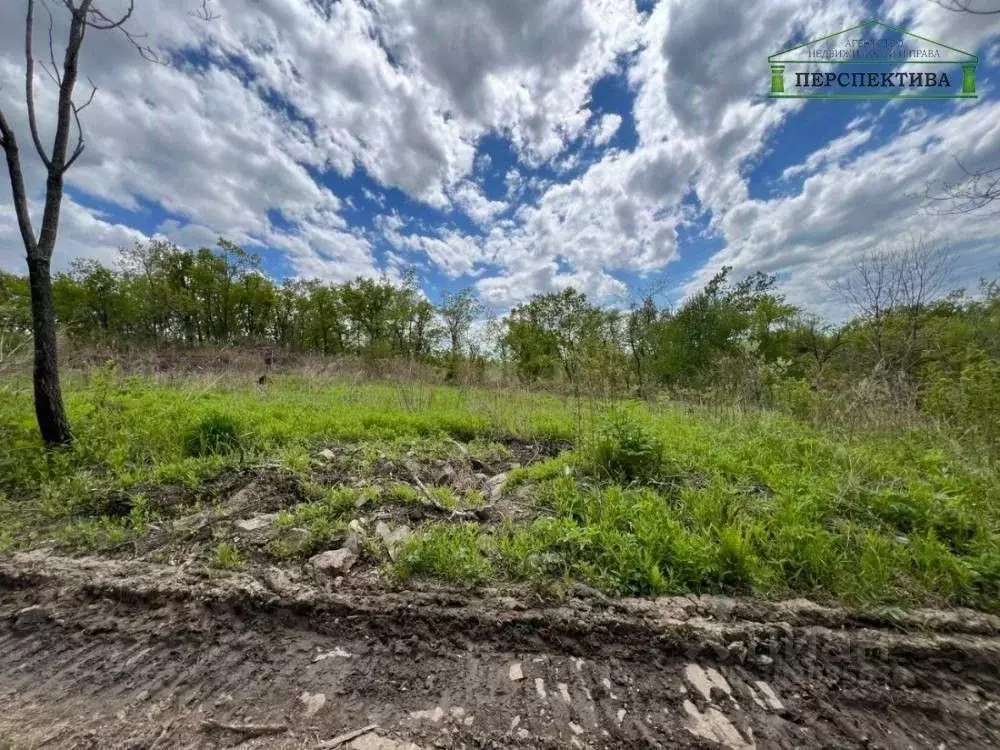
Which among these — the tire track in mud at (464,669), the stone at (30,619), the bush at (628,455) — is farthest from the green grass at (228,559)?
the bush at (628,455)

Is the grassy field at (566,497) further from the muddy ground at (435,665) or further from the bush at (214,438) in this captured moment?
the muddy ground at (435,665)

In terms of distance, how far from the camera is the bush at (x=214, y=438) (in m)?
3.99

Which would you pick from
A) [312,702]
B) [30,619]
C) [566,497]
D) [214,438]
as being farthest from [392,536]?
[214,438]

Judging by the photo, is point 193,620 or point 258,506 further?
point 258,506

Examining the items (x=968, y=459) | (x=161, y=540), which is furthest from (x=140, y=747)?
(x=968, y=459)

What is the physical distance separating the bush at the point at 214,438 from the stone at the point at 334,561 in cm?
240

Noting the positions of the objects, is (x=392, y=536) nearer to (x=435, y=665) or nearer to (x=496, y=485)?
(x=435, y=665)

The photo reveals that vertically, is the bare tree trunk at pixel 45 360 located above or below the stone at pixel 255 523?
above

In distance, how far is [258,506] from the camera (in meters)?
3.01

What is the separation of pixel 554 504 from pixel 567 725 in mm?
1625

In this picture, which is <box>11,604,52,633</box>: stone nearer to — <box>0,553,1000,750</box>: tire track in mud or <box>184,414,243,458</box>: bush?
<box>0,553,1000,750</box>: tire track in mud

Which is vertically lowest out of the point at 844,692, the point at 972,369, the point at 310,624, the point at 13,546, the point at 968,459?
the point at 844,692

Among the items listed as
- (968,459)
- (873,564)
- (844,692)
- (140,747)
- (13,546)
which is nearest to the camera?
(140,747)

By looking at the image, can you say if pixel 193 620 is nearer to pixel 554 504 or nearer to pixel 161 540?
pixel 161 540
